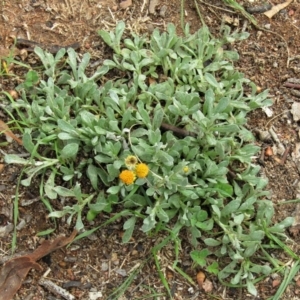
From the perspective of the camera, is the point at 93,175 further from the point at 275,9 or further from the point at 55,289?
the point at 275,9

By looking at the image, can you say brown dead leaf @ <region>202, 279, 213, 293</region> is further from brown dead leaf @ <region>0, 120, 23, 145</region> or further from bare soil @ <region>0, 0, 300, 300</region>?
brown dead leaf @ <region>0, 120, 23, 145</region>

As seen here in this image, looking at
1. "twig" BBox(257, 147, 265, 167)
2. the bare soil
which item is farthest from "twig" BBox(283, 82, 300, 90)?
"twig" BBox(257, 147, 265, 167)

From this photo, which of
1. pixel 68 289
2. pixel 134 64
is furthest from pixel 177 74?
pixel 68 289

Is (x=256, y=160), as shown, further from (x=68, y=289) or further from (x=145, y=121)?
(x=68, y=289)

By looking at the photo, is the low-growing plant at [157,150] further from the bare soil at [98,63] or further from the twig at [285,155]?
the twig at [285,155]

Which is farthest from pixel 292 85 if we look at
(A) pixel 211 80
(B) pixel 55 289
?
(B) pixel 55 289

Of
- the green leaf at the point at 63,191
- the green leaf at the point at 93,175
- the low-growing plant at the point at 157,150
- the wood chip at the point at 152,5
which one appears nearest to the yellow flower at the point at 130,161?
the low-growing plant at the point at 157,150
